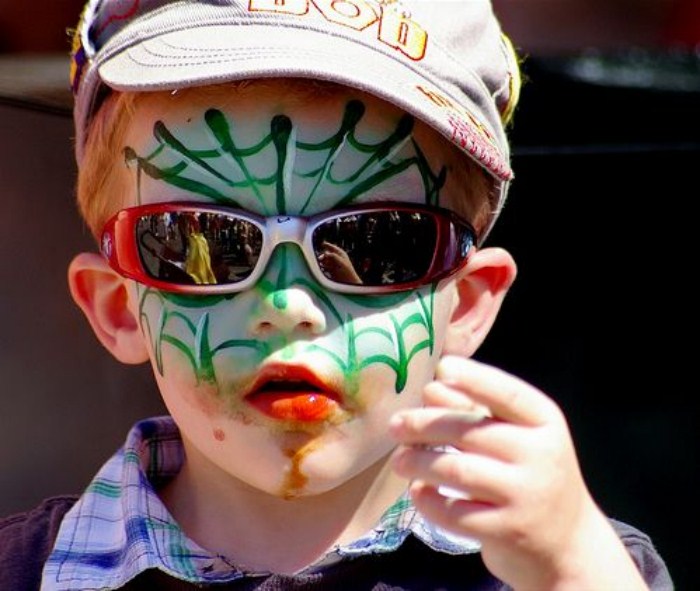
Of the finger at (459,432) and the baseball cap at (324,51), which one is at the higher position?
the baseball cap at (324,51)

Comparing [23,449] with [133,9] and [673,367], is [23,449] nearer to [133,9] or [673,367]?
[133,9]

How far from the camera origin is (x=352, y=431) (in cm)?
165

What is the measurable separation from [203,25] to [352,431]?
52 centimetres

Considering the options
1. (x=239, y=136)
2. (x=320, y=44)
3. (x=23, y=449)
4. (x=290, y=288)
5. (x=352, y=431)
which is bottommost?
(x=23, y=449)

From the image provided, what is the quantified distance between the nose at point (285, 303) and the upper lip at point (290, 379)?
41mm

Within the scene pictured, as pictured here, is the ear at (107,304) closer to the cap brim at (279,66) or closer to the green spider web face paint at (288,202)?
the green spider web face paint at (288,202)

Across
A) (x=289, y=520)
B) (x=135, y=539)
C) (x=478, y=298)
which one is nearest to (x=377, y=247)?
(x=478, y=298)

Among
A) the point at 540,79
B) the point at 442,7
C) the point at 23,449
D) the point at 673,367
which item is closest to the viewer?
the point at 442,7

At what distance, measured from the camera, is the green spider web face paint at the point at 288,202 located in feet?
5.24

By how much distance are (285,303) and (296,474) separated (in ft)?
0.70

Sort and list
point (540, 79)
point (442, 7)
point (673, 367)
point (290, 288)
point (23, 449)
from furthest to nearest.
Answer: point (540, 79), point (673, 367), point (23, 449), point (442, 7), point (290, 288)

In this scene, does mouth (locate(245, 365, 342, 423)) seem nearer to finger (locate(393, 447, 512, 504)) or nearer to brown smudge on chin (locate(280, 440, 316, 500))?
brown smudge on chin (locate(280, 440, 316, 500))

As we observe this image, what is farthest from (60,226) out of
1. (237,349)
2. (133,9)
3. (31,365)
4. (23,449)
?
(237,349)

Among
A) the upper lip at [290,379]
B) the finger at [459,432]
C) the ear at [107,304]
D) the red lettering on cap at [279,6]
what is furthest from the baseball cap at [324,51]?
the finger at [459,432]
